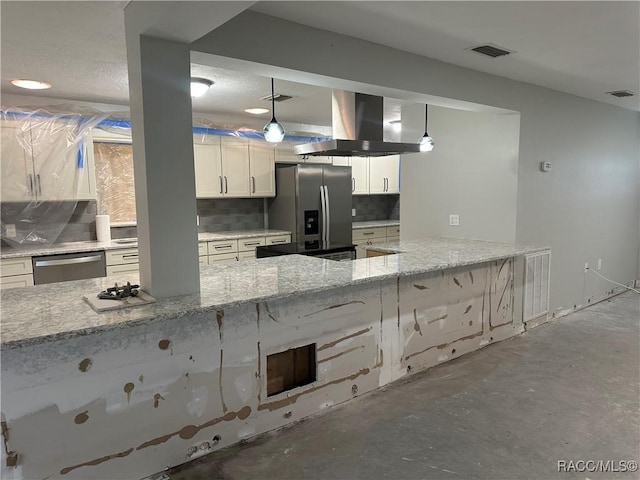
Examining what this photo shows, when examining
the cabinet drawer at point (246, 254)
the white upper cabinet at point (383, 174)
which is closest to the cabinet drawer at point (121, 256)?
the cabinet drawer at point (246, 254)

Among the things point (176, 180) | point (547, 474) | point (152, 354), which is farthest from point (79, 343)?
point (547, 474)

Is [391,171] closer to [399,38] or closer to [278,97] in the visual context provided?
[278,97]

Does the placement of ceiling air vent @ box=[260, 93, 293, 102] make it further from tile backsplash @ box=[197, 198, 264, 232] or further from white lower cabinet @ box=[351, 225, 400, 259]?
white lower cabinet @ box=[351, 225, 400, 259]

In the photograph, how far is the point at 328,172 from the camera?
5.80m

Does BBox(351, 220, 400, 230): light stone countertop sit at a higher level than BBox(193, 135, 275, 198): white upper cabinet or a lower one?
lower

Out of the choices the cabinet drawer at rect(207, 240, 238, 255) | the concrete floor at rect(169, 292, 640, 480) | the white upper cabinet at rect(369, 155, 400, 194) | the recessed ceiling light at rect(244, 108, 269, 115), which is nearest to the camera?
the concrete floor at rect(169, 292, 640, 480)

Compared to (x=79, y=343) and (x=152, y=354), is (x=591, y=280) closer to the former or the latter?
(x=152, y=354)

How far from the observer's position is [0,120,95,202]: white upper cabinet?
3836 millimetres

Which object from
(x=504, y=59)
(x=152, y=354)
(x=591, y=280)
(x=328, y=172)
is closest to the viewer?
(x=152, y=354)

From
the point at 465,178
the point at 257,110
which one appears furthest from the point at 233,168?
Result: the point at 465,178

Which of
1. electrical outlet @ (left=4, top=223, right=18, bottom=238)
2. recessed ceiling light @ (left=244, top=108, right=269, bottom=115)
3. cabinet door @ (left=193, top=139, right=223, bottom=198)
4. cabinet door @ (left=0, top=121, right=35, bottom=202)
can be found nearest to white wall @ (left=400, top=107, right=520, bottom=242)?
recessed ceiling light @ (left=244, top=108, right=269, bottom=115)

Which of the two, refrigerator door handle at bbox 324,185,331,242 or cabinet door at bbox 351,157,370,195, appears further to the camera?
cabinet door at bbox 351,157,370,195

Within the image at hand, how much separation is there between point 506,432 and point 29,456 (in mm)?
2445

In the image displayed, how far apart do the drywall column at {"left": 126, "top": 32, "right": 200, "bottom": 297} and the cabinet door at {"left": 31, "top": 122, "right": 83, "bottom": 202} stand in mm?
2471
